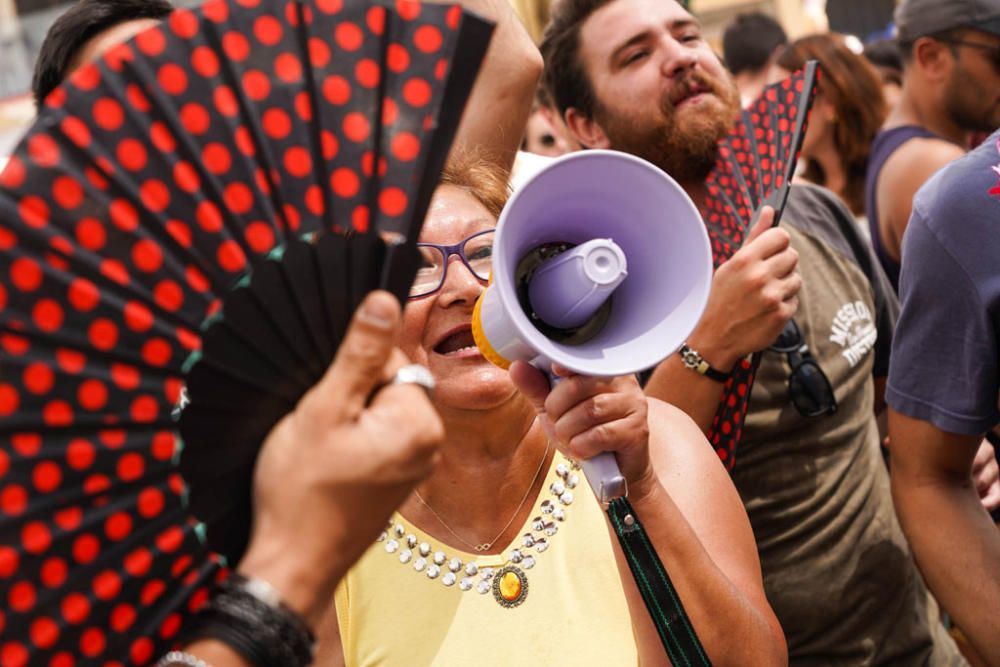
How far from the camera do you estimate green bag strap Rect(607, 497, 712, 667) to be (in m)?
1.38

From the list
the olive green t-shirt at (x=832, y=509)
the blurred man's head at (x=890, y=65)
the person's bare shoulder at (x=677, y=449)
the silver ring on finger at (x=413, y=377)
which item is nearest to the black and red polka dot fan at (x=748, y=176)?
the olive green t-shirt at (x=832, y=509)

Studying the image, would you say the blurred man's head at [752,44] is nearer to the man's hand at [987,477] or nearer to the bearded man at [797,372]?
the bearded man at [797,372]

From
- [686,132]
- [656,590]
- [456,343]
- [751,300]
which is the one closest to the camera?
[656,590]

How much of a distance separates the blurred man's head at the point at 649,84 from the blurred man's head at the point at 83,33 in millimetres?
1068

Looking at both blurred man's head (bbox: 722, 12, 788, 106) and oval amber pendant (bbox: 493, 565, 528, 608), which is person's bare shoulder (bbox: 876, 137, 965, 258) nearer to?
oval amber pendant (bbox: 493, 565, 528, 608)

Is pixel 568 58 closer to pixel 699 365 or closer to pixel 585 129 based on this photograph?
pixel 585 129

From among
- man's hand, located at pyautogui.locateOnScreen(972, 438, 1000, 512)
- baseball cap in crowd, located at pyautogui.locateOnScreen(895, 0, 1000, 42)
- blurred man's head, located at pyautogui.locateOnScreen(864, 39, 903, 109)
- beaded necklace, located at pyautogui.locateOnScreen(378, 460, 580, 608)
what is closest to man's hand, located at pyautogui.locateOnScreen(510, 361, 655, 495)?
beaded necklace, located at pyautogui.locateOnScreen(378, 460, 580, 608)

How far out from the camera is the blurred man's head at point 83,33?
7.28 feet

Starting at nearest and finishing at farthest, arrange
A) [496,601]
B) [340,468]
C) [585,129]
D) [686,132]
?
[340,468], [496,601], [686,132], [585,129]

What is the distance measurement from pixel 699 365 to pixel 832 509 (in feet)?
1.67

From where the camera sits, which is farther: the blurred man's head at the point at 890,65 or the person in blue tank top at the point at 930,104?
the blurred man's head at the point at 890,65

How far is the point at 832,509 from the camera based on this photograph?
7.30 feet

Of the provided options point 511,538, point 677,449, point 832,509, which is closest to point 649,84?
point 832,509

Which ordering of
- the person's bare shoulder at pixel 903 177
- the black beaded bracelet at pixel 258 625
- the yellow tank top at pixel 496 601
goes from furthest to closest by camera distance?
the person's bare shoulder at pixel 903 177, the yellow tank top at pixel 496 601, the black beaded bracelet at pixel 258 625
